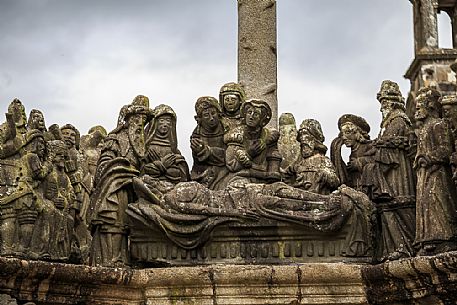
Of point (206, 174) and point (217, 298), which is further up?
point (206, 174)

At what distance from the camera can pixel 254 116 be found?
43.0 feet

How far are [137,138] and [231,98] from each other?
4.28ft

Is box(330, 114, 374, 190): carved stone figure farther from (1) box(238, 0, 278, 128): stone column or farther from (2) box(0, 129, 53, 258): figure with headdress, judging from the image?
(2) box(0, 129, 53, 258): figure with headdress

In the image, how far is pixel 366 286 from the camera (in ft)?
39.2

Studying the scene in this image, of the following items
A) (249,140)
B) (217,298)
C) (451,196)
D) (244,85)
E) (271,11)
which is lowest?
(217,298)

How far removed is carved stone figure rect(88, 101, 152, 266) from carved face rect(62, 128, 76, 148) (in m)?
2.50

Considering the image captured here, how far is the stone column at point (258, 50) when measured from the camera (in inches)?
608

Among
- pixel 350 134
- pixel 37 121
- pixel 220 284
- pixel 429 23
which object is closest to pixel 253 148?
pixel 350 134

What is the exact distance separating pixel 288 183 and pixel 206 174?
3.25ft

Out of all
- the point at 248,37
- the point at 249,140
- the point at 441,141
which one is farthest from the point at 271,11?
the point at 441,141

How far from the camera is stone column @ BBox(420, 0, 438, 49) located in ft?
→ 137

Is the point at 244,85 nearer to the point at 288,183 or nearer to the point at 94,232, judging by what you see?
the point at 288,183

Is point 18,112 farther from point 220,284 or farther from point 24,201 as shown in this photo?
point 220,284

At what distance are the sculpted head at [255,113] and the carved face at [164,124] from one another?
926mm
